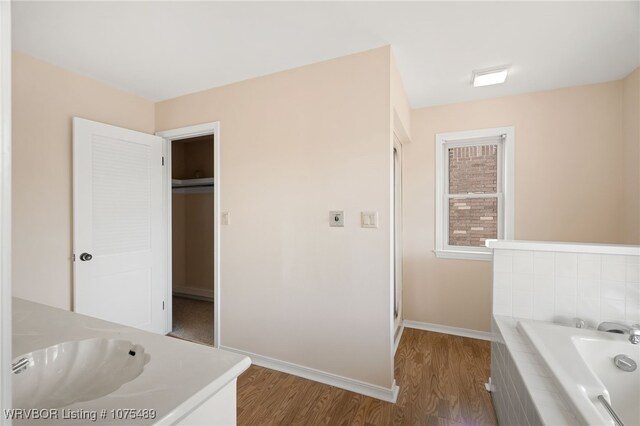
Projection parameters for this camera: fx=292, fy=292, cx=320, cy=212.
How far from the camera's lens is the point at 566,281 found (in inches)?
69.7

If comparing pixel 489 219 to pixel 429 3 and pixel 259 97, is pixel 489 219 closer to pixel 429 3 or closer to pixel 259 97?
pixel 429 3

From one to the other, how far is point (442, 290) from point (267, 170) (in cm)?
221

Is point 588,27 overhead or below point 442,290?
overhead

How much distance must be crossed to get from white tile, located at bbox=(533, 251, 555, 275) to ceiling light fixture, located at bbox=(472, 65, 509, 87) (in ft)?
4.87

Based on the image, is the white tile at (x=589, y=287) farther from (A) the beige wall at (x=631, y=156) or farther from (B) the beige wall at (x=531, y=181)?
(B) the beige wall at (x=531, y=181)

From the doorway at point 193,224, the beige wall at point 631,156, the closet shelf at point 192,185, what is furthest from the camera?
the doorway at point 193,224

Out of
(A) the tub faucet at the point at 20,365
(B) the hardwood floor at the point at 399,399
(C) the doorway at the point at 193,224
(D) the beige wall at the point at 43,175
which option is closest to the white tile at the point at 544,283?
(B) the hardwood floor at the point at 399,399

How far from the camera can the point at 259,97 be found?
8.18ft

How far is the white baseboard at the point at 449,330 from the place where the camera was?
295cm

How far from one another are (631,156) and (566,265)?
143cm

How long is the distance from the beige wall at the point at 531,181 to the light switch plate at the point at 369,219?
4.39 ft

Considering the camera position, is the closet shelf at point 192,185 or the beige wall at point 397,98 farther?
the closet shelf at point 192,185

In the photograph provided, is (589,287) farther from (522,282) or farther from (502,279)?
(502,279)

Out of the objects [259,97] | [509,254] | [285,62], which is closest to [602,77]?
[509,254]
